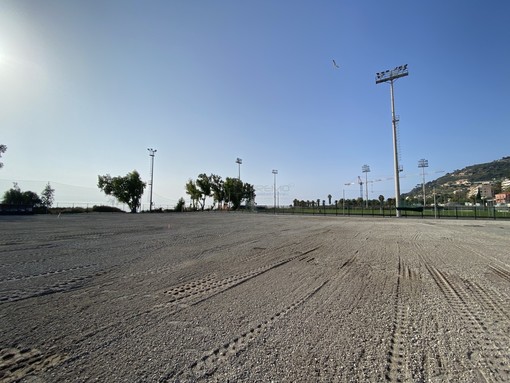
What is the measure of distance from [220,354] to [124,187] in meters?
70.6

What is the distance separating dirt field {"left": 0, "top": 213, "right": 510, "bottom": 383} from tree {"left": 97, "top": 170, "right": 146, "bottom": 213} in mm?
64395

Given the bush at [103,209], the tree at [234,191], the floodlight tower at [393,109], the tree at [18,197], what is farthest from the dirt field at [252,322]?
the tree at [234,191]

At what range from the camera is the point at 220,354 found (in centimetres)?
260

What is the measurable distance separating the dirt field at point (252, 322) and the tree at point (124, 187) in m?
64.4

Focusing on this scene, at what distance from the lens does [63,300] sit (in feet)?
13.1

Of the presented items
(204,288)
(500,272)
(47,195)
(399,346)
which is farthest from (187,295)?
(47,195)

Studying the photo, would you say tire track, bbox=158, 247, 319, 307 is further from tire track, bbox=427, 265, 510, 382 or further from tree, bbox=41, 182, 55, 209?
tree, bbox=41, 182, 55, 209

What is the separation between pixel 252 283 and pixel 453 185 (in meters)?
228

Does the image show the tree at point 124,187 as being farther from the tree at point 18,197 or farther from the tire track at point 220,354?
the tire track at point 220,354

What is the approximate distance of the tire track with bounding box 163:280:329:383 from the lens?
7.43 ft

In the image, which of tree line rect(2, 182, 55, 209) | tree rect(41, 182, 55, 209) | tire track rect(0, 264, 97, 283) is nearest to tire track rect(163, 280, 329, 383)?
tire track rect(0, 264, 97, 283)

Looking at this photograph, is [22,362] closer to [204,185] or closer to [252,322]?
[252,322]

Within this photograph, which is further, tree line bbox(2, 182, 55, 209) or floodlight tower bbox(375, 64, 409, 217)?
tree line bbox(2, 182, 55, 209)

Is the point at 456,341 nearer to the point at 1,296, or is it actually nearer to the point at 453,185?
the point at 1,296
